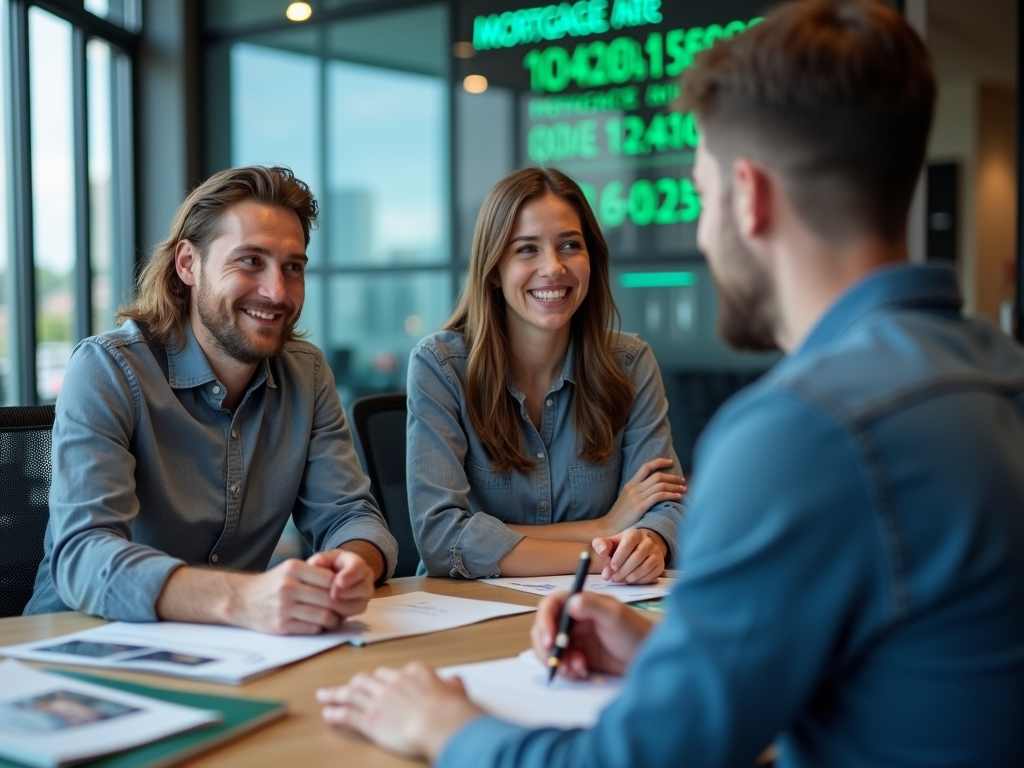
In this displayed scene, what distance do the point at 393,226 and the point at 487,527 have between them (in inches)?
144

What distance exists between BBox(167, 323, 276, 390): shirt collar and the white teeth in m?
0.71

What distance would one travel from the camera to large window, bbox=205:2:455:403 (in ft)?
17.2

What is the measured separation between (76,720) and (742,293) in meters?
0.76

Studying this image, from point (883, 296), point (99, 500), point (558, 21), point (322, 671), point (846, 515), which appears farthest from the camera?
point (558, 21)

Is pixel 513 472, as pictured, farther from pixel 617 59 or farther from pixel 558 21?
pixel 558 21

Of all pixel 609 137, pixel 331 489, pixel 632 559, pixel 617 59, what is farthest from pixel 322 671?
pixel 617 59

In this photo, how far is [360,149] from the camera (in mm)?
5422

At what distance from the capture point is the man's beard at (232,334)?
1.99 m

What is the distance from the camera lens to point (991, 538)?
75cm

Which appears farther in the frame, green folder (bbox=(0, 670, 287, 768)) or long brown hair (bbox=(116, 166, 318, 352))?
long brown hair (bbox=(116, 166, 318, 352))

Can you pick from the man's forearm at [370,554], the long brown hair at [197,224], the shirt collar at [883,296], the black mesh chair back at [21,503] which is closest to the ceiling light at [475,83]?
the long brown hair at [197,224]

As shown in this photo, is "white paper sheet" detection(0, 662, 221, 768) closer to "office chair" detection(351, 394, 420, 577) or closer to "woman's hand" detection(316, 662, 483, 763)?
"woman's hand" detection(316, 662, 483, 763)

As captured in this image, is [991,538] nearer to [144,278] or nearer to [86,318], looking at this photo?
[144,278]

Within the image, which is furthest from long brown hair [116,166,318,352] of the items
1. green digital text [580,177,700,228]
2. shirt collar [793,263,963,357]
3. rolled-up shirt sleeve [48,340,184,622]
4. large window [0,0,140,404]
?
green digital text [580,177,700,228]
